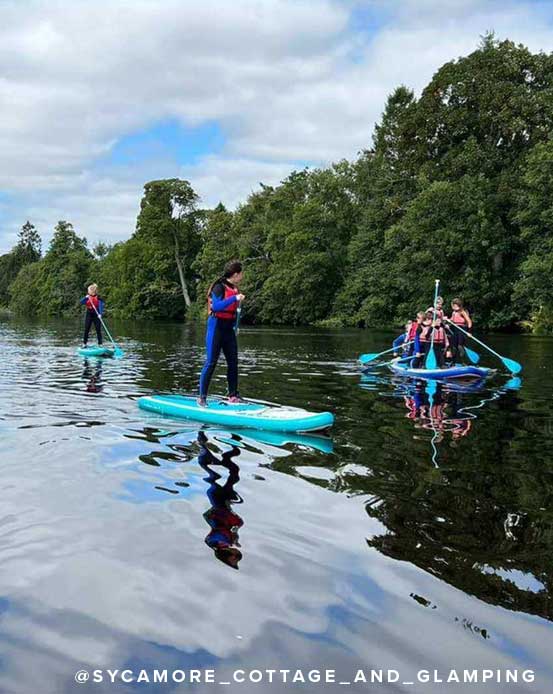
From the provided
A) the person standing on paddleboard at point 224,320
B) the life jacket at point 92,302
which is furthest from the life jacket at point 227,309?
the life jacket at point 92,302

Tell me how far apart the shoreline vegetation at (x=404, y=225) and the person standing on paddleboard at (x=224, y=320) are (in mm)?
28463

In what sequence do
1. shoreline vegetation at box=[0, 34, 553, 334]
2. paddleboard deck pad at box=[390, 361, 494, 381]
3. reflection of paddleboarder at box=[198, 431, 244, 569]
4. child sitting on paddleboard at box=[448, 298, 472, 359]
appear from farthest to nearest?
shoreline vegetation at box=[0, 34, 553, 334] → child sitting on paddleboard at box=[448, 298, 472, 359] → paddleboard deck pad at box=[390, 361, 494, 381] → reflection of paddleboarder at box=[198, 431, 244, 569]

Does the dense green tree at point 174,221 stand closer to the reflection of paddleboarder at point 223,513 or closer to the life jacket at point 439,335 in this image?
the life jacket at point 439,335

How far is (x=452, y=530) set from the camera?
4898 millimetres

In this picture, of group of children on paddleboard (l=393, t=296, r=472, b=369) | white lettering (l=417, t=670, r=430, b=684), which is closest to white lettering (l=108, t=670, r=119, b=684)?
white lettering (l=417, t=670, r=430, b=684)

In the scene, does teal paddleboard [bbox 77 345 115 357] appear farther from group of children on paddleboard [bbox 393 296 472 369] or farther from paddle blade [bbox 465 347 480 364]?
paddle blade [bbox 465 347 480 364]

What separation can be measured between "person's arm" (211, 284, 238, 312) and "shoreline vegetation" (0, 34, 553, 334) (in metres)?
28.6

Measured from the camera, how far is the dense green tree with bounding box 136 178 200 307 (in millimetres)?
68938

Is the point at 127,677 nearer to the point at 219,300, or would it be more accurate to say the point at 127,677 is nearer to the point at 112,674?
the point at 112,674

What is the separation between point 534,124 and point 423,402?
3348 cm

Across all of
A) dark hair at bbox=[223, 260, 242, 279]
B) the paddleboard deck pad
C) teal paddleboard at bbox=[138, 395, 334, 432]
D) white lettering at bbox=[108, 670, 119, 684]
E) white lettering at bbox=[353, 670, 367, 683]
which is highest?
dark hair at bbox=[223, 260, 242, 279]

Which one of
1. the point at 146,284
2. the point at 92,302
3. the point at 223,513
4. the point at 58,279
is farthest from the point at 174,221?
the point at 223,513

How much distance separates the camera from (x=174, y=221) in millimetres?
71188

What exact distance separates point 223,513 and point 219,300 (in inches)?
169
